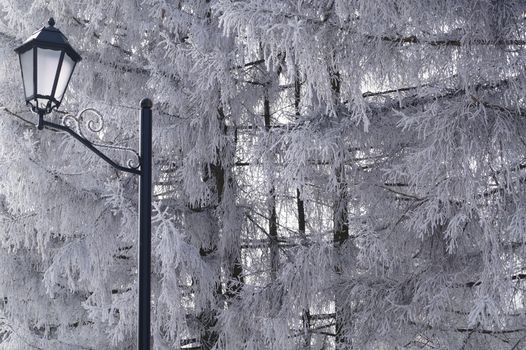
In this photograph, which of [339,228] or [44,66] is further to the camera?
[339,228]

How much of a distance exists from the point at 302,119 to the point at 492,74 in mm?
1512

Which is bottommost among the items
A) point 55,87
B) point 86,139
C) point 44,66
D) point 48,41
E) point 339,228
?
point 339,228

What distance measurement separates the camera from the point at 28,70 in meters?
3.54

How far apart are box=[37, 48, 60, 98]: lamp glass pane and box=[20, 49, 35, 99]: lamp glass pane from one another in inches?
1.9

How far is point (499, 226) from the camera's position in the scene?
4.68 m

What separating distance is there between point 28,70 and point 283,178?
2.37 m

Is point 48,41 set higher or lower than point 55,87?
higher

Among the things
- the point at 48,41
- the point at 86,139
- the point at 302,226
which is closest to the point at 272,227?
the point at 302,226

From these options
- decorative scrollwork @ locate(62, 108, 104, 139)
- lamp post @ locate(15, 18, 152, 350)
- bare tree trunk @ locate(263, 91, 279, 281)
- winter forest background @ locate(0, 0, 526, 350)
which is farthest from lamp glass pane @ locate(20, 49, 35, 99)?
bare tree trunk @ locate(263, 91, 279, 281)

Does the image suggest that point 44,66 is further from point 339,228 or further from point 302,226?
point 302,226

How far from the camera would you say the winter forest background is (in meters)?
4.27

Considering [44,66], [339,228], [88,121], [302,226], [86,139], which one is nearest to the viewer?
[44,66]

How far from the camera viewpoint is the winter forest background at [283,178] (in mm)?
4266

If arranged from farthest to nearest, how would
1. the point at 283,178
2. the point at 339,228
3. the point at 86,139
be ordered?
the point at 339,228
the point at 283,178
the point at 86,139
